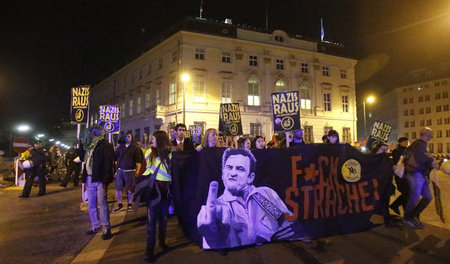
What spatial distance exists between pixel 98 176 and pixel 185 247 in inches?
82.4

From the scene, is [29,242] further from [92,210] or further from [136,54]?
[136,54]

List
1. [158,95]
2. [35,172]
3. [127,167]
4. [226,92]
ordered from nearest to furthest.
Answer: [127,167] → [35,172] → [226,92] → [158,95]

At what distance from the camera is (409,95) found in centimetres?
8288

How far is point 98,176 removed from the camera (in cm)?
559

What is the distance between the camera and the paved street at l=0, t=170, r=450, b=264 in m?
4.39

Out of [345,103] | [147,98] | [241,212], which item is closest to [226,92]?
[147,98]

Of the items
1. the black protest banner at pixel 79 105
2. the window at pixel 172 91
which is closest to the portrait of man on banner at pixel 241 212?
the black protest banner at pixel 79 105

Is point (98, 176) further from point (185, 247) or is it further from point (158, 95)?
point (158, 95)

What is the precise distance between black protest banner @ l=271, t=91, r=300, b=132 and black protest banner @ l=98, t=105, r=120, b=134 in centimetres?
779

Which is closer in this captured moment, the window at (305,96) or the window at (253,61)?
the window at (253,61)

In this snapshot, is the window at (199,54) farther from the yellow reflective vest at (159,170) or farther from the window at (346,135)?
the yellow reflective vest at (159,170)

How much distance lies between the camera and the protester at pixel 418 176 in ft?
19.1

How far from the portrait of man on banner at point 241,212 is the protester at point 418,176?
2.63m

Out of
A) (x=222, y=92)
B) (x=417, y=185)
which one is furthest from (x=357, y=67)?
(x=417, y=185)
